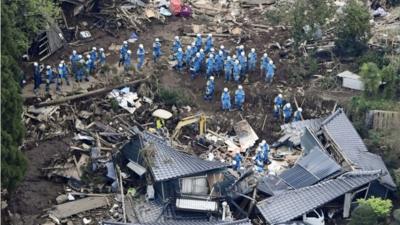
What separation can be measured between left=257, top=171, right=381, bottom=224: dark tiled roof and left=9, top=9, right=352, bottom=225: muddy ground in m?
4.54

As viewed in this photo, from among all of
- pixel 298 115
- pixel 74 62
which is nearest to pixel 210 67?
pixel 298 115

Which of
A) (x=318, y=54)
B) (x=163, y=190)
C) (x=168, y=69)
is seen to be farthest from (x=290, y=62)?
(x=163, y=190)

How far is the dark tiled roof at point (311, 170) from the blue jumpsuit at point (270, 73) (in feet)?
16.8

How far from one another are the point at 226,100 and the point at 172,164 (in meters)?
5.36

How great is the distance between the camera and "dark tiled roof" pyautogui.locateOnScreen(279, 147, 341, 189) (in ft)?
104

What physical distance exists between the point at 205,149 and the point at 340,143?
14.2ft

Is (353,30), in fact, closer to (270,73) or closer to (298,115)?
(270,73)

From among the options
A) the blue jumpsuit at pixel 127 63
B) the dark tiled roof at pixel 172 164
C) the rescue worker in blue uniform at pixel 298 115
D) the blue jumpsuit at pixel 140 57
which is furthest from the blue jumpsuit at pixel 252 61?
the dark tiled roof at pixel 172 164

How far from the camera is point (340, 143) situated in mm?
33250

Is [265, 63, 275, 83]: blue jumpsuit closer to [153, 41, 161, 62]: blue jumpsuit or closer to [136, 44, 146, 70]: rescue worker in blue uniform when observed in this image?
[153, 41, 161, 62]: blue jumpsuit

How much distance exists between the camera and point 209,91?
36688mm

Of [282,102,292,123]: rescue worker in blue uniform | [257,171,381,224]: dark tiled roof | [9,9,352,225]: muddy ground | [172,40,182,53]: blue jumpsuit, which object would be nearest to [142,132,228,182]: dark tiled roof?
[257,171,381,224]: dark tiled roof

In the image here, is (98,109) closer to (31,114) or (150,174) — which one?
(31,114)

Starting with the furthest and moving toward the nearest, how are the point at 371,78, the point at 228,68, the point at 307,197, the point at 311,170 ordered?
the point at 228,68 → the point at 371,78 → the point at 311,170 → the point at 307,197
